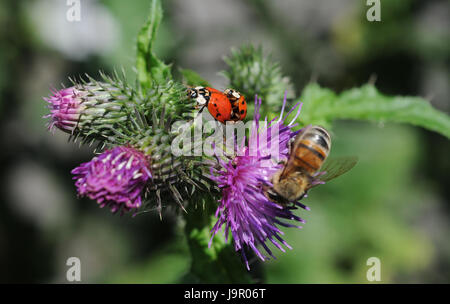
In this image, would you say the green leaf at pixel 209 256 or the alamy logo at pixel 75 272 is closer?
the green leaf at pixel 209 256

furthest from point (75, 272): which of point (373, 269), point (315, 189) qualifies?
point (373, 269)

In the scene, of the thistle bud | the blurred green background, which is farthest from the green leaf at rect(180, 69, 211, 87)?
the blurred green background

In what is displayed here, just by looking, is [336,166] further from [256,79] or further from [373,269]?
[373,269]

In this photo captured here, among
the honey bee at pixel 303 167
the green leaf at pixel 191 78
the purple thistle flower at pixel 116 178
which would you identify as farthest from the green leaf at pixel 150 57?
the honey bee at pixel 303 167

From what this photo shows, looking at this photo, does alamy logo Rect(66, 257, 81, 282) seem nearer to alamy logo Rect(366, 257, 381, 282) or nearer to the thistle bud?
the thistle bud

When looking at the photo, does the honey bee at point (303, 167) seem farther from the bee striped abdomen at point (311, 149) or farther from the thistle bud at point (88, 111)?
the thistle bud at point (88, 111)
